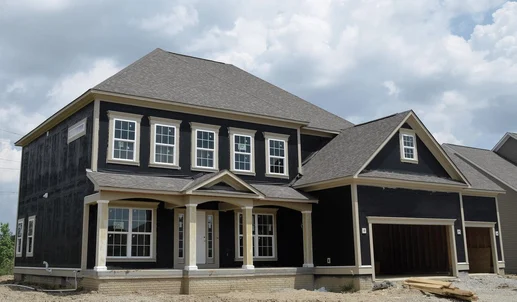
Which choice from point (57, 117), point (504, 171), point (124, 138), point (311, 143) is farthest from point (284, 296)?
point (504, 171)

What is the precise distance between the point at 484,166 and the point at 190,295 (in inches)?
913

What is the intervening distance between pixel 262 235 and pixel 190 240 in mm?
4977

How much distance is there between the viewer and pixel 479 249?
94.8ft

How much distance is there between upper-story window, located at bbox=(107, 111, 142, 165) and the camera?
20797 mm

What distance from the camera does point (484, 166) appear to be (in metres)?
34.8

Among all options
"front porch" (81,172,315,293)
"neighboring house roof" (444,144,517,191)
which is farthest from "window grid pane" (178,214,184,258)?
"neighboring house roof" (444,144,517,191)

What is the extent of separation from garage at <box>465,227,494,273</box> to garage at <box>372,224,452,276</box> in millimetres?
2739

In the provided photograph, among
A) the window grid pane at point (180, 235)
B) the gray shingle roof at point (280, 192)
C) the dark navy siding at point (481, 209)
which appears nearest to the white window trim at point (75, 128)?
the window grid pane at point (180, 235)

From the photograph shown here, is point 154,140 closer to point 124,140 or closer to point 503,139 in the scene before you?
point 124,140

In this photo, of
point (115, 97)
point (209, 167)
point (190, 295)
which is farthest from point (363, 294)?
point (115, 97)

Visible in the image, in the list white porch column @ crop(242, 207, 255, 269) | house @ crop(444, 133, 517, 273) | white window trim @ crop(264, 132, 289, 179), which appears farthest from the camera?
house @ crop(444, 133, 517, 273)

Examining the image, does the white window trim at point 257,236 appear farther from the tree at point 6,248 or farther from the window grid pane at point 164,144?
the tree at point 6,248

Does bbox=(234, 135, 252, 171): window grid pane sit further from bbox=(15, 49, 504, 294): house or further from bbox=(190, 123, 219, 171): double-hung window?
bbox=(190, 123, 219, 171): double-hung window

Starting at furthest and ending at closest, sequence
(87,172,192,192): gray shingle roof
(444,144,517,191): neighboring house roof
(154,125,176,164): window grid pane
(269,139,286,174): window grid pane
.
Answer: (444,144,517,191): neighboring house roof < (269,139,286,174): window grid pane < (154,125,176,164): window grid pane < (87,172,192,192): gray shingle roof
